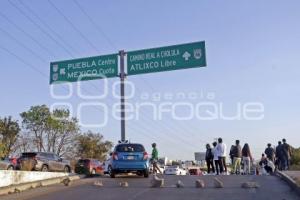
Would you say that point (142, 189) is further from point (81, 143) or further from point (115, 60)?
point (81, 143)

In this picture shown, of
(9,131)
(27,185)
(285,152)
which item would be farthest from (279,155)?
(9,131)

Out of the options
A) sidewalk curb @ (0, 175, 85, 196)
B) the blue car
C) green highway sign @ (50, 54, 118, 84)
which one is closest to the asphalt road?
sidewalk curb @ (0, 175, 85, 196)

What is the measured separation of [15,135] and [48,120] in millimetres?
4232

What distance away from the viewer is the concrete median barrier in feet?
48.3

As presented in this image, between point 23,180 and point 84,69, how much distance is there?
50.8 feet

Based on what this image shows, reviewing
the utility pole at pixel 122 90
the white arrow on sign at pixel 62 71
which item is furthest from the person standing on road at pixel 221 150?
the white arrow on sign at pixel 62 71

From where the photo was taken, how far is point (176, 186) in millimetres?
15805

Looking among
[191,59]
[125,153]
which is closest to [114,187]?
[125,153]

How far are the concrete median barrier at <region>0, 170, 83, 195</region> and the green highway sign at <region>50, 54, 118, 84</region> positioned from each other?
1241 centimetres

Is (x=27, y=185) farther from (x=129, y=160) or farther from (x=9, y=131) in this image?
(x=9, y=131)

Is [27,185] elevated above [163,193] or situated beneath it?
elevated above

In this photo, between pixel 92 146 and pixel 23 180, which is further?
pixel 92 146

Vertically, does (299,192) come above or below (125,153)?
below

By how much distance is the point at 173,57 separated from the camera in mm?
29562
